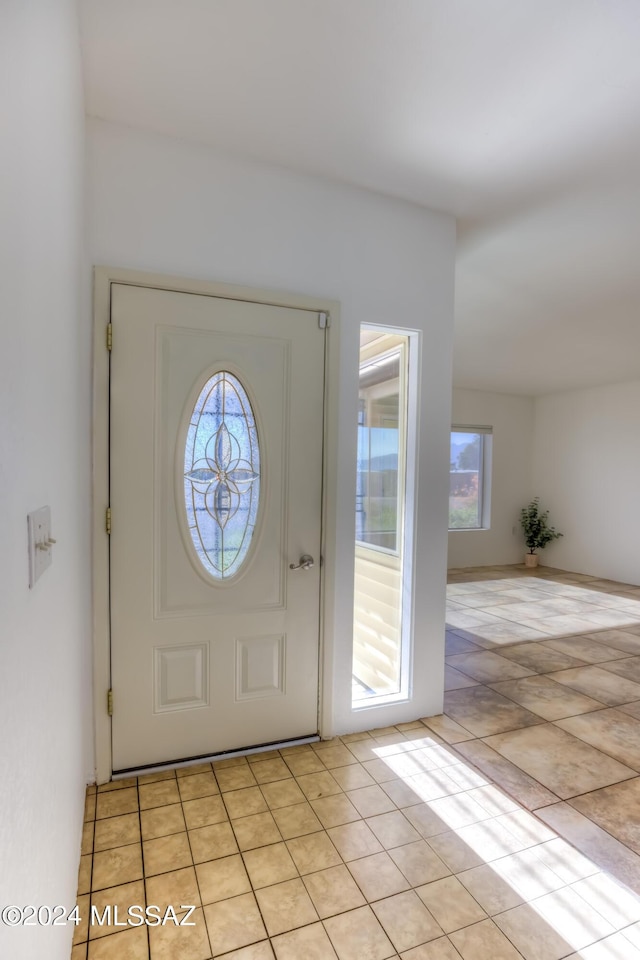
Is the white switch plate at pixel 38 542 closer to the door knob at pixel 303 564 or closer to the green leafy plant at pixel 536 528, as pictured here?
the door knob at pixel 303 564

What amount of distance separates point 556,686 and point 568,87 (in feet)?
10.7

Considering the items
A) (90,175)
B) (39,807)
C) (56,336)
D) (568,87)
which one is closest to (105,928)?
(39,807)

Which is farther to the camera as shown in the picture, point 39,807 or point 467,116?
point 467,116

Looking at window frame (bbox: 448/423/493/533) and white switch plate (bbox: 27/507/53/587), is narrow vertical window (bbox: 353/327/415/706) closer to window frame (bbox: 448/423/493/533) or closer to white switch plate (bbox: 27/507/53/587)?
white switch plate (bbox: 27/507/53/587)

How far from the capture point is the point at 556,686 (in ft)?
11.2

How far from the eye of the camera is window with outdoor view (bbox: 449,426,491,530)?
25.0 feet

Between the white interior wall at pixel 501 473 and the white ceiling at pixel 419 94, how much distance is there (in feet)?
15.1

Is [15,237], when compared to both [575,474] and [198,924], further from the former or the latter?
[575,474]

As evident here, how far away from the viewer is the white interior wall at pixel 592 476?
6.88 metres

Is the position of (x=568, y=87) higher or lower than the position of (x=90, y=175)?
higher

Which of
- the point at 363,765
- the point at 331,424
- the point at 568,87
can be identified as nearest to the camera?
the point at 568,87

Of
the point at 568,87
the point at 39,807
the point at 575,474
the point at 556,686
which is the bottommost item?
the point at 556,686

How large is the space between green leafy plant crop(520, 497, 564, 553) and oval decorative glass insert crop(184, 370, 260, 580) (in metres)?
6.50

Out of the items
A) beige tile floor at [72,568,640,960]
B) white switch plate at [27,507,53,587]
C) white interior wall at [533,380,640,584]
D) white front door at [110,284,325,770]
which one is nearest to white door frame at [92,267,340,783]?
white front door at [110,284,325,770]
